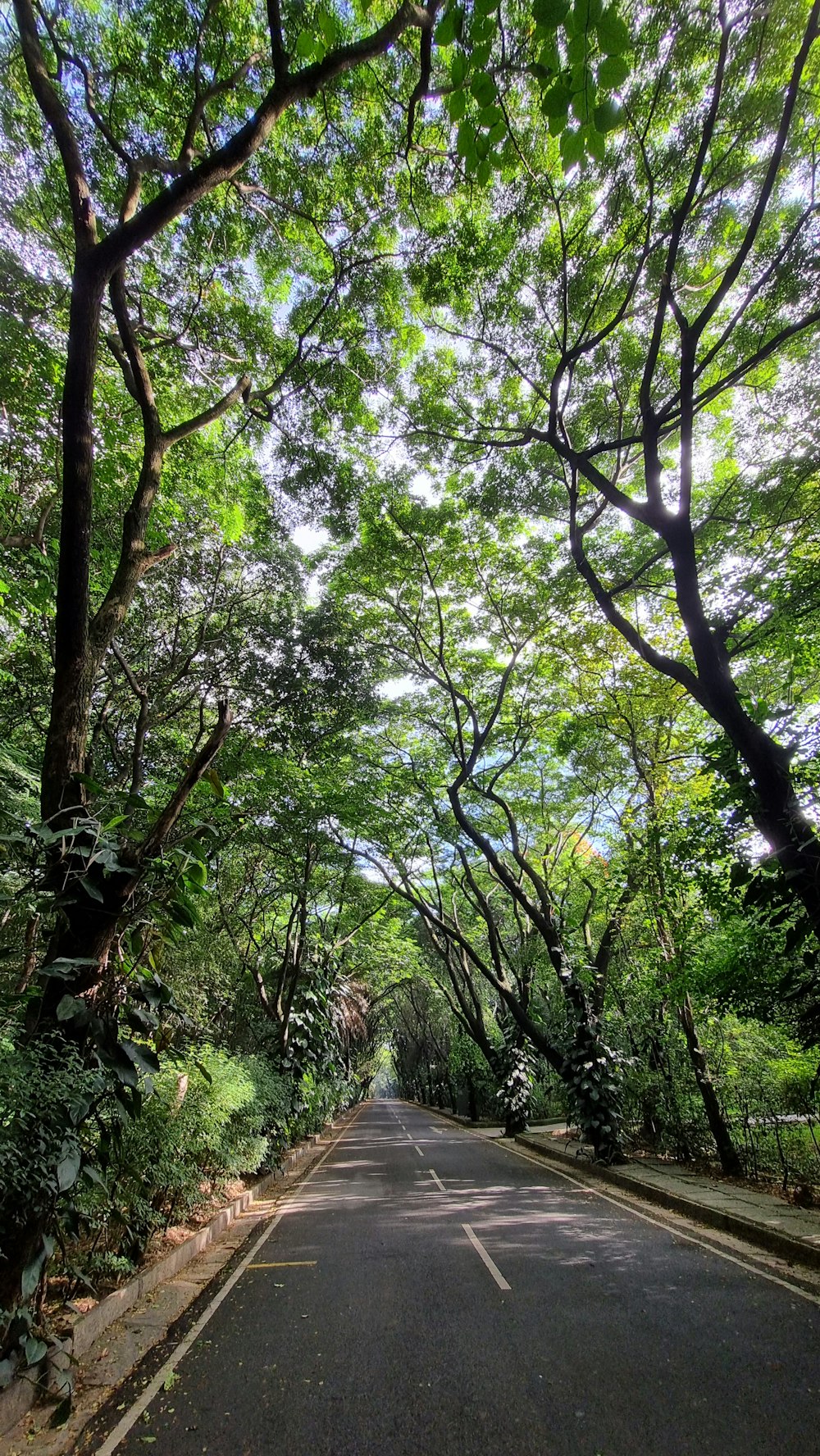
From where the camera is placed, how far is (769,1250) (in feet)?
19.3

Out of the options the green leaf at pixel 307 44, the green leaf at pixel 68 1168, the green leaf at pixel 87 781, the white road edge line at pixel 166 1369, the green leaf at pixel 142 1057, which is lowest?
the white road edge line at pixel 166 1369

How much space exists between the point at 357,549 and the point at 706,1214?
1031cm

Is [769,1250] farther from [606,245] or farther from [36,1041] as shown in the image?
[606,245]

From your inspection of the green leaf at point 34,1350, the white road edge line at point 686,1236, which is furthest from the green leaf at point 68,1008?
the white road edge line at point 686,1236

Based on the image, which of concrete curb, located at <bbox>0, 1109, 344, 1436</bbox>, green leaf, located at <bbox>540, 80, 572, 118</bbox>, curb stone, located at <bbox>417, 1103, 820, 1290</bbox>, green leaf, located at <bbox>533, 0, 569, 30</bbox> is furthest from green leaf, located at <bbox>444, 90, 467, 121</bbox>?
curb stone, located at <bbox>417, 1103, 820, 1290</bbox>

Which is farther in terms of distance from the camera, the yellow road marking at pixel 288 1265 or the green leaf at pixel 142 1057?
the yellow road marking at pixel 288 1265

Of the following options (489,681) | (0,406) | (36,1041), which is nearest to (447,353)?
(0,406)

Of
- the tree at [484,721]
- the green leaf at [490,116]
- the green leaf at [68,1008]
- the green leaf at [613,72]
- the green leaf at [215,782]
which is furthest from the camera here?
the tree at [484,721]

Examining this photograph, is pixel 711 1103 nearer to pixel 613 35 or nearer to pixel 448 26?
pixel 613 35

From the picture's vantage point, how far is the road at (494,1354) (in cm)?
312

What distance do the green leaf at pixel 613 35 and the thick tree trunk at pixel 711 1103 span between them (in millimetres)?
10579

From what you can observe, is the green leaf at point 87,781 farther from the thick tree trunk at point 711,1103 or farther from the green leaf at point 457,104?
the thick tree trunk at point 711,1103

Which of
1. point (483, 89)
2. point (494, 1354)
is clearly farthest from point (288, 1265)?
point (483, 89)

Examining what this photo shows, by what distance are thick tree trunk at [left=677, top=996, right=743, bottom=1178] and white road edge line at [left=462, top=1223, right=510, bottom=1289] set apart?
4.31 meters
